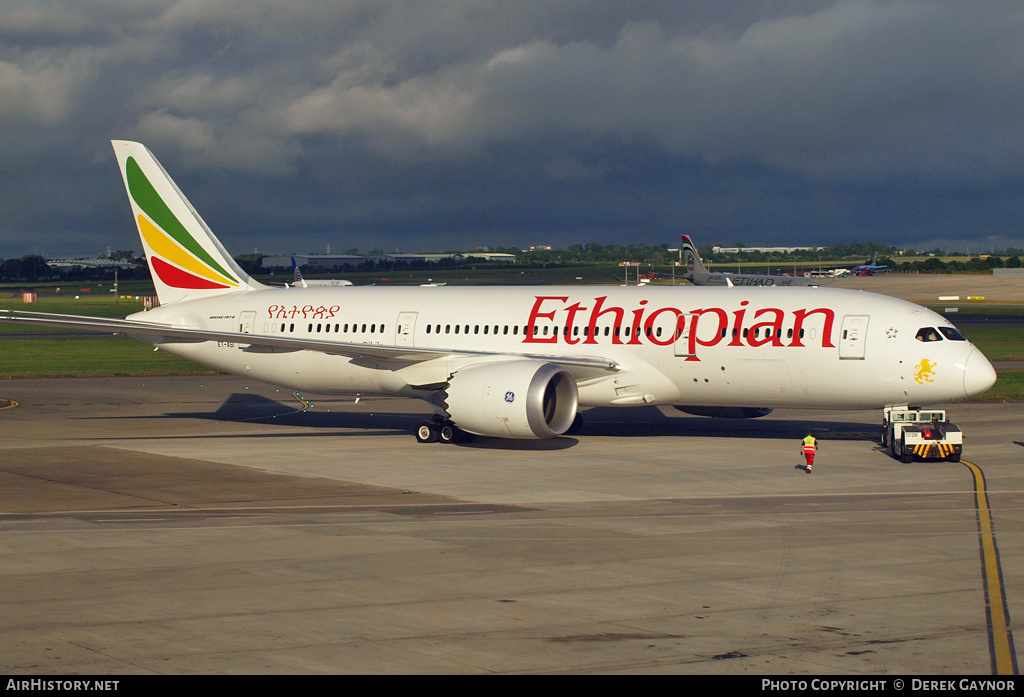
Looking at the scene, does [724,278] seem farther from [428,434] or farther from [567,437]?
[428,434]

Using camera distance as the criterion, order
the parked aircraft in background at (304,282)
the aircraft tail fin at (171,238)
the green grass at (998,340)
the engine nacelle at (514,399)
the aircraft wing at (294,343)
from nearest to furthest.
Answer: the engine nacelle at (514,399) → the aircraft wing at (294,343) → the aircraft tail fin at (171,238) → the parked aircraft in background at (304,282) → the green grass at (998,340)

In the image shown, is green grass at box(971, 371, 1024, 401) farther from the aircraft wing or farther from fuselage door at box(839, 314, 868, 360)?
the aircraft wing

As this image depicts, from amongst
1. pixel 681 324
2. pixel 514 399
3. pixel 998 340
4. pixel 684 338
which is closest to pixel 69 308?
pixel 998 340

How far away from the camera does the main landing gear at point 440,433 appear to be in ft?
112

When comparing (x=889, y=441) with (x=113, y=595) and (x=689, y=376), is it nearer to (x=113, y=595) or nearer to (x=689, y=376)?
(x=689, y=376)

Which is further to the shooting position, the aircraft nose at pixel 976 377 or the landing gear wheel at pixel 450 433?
the landing gear wheel at pixel 450 433

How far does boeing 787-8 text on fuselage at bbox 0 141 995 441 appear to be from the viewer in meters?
30.8

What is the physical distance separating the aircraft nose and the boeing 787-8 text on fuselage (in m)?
0.04

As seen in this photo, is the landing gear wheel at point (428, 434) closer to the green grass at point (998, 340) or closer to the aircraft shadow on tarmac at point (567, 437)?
the aircraft shadow on tarmac at point (567, 437)

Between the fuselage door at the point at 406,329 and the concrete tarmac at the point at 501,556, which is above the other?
the fuselage door at the point at 406,329

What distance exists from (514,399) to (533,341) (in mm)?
4249

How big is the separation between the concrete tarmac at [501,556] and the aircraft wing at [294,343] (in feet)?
8.69

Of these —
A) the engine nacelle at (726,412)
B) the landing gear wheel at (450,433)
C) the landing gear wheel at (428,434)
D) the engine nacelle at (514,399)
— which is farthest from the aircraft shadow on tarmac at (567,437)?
the engine nacelle at (514,399)

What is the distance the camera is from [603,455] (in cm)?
3155
